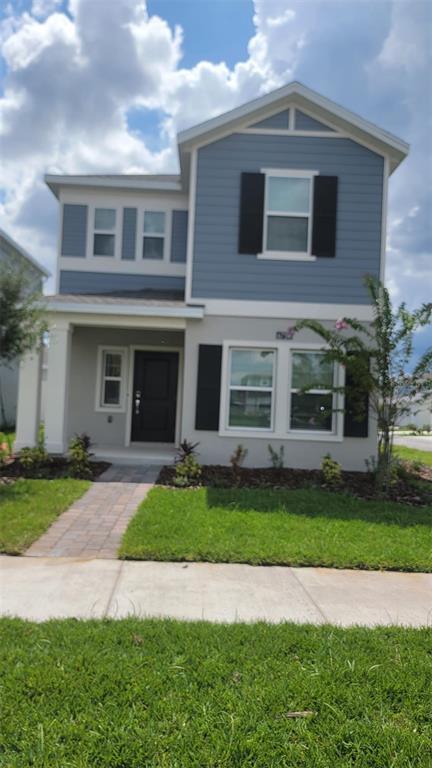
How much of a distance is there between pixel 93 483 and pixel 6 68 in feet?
21.0

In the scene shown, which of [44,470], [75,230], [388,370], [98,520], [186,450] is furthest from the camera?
[75,230]

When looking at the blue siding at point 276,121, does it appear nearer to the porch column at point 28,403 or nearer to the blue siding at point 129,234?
the blue siding at point 129,234

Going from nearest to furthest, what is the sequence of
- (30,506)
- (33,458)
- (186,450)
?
(30,506) → (33,458) → (186,450)

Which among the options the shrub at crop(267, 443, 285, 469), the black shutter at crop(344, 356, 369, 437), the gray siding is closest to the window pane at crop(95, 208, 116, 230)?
the gray siding

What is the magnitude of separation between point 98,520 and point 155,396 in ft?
17.8

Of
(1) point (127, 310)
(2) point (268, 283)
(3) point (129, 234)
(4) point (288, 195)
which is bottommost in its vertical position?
(1) point (127, 310)

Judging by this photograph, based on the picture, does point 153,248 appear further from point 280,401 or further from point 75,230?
point 280,401

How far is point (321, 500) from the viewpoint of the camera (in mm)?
6984

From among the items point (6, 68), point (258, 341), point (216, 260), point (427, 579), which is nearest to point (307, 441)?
point (258, 341)

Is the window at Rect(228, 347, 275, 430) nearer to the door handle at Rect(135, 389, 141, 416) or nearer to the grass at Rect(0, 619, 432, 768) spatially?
the door handle at Rect(135, 389, 141, 416)

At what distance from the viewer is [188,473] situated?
7.98m

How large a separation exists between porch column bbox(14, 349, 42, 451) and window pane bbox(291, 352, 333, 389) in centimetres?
469

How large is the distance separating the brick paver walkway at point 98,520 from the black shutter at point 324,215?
16.5ft

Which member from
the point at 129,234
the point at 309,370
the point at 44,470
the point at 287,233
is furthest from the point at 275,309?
the point at 44,470
